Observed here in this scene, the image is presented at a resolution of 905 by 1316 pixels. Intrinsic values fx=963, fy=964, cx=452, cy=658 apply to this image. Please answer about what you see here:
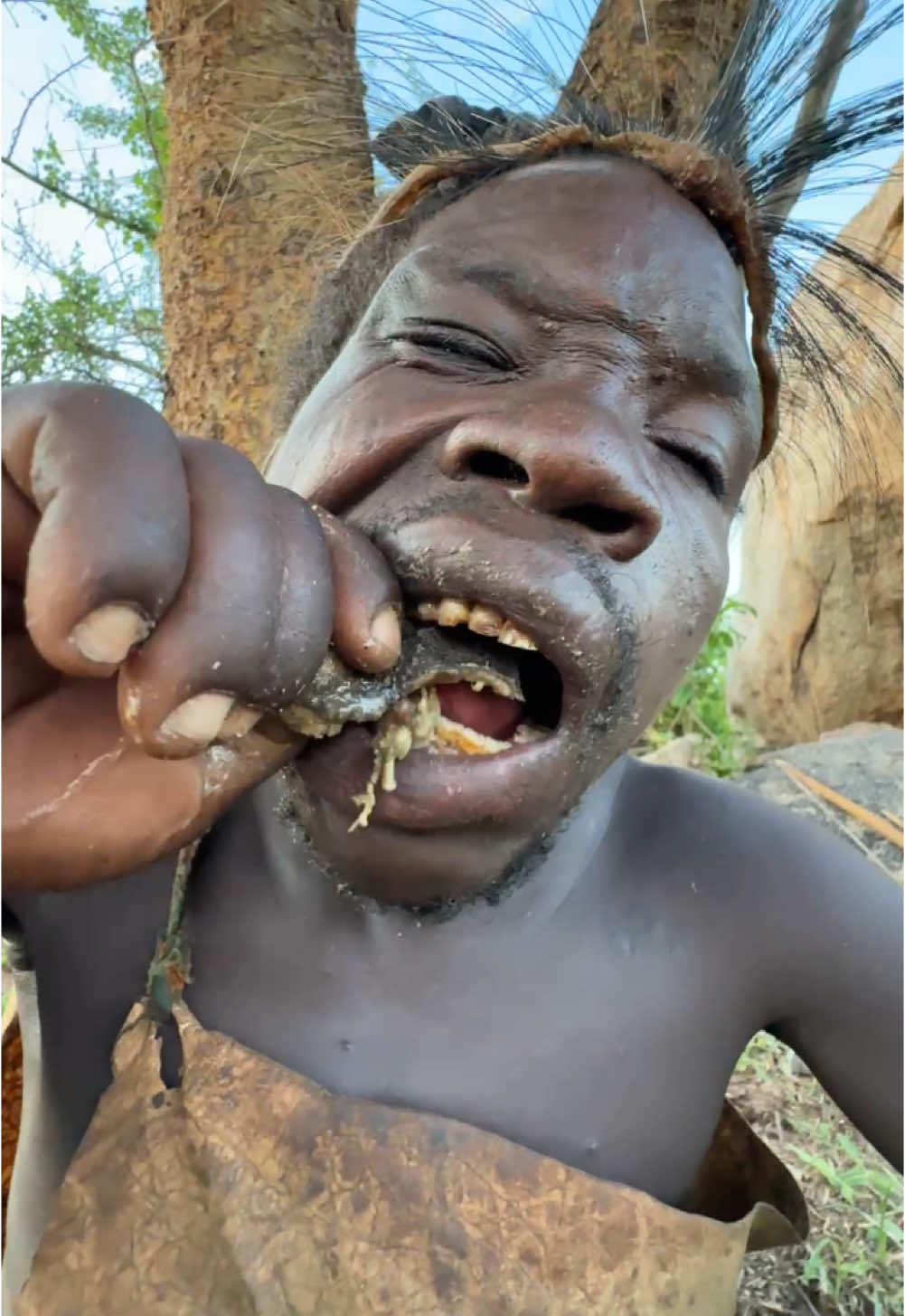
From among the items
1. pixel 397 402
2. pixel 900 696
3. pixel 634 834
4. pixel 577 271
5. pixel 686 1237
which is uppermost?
pixel 577 271

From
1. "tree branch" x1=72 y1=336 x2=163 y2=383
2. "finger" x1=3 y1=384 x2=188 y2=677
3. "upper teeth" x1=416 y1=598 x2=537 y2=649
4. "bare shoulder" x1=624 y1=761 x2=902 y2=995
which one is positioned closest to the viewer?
"finger" x1=3 y1=384 x2=188 y2=677

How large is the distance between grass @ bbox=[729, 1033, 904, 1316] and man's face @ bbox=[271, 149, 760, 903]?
0.90m

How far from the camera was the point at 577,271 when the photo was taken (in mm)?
838

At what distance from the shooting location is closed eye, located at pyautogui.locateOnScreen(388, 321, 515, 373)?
32.8 inches

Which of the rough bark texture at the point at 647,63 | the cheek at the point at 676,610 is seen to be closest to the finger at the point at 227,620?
the cheek at the point at 676,610

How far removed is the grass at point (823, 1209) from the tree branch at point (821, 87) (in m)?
1.36

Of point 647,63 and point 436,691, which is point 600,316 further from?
point 647,63

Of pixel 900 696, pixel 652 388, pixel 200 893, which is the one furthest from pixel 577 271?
pixel 900 696

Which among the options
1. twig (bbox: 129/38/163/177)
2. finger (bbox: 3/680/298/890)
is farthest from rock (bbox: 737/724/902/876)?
finger (bbox: 3/680/298/890)

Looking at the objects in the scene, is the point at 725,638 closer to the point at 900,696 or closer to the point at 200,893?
the point at 900,696

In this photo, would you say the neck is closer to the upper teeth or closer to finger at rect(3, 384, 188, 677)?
the upper teeth

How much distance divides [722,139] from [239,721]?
34.0 inches

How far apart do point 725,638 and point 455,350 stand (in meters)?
3.00

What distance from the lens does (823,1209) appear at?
1.44 m
